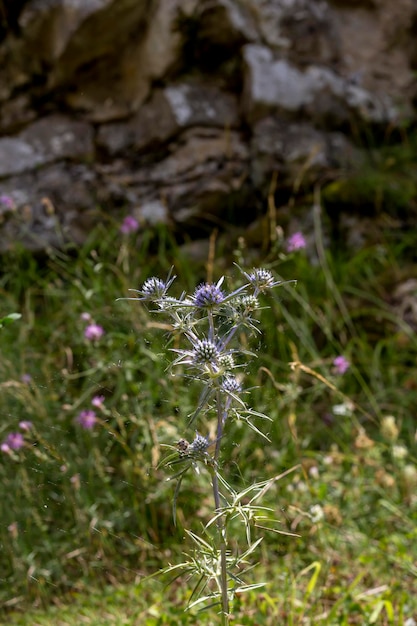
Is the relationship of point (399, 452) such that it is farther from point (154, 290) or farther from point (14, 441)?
point (154, 290)

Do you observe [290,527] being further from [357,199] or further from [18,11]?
[18,11]

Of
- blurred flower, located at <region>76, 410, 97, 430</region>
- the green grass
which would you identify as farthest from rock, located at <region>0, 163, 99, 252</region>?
blurred flower, located at <region>76, 410, 97, 430</region>

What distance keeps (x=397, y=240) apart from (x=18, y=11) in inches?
88.8

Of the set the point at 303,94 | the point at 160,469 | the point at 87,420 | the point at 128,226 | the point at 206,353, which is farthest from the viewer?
the point at 303,94

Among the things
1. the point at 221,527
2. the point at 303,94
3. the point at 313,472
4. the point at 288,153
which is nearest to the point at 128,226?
the point at 288,153

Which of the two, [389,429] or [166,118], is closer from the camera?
[389,429]

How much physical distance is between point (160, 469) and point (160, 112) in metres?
1.98

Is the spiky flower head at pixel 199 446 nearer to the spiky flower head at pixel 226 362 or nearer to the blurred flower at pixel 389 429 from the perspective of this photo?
the spiky flower head at pixel 226 362

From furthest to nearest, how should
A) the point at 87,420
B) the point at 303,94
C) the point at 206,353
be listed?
1. the point at 303,94
2. the point at 87,420
3. the point at 206,353

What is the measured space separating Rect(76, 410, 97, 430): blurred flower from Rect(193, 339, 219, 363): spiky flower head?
120cm

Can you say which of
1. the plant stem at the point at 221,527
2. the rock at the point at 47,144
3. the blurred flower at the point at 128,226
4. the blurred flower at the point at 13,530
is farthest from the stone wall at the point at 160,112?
the plant stem at the point at 221,527

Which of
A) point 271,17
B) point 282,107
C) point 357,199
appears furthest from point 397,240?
point 271,17

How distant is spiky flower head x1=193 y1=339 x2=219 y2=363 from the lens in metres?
1.24

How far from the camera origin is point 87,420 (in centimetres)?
241
